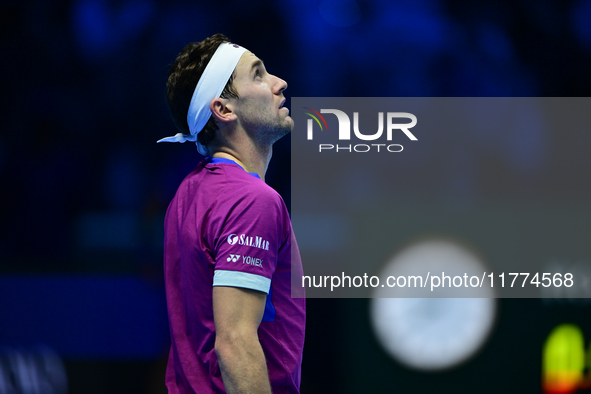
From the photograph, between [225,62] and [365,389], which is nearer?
[225,62]

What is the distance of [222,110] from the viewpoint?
1.36m

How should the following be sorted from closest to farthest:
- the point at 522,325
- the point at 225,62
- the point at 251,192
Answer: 1. the point at 251,192
2. the point at 225,62
3. the point at 522,325

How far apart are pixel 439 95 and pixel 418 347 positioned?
4.04 feet

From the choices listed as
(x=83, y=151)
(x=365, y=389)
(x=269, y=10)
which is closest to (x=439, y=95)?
(x=269, y=10)

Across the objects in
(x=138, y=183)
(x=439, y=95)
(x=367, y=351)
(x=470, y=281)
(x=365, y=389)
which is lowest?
(x=365, y=389)

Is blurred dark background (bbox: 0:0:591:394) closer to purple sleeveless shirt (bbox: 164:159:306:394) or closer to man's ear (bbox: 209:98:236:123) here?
man's ear (bbox: 209:98:236:123)

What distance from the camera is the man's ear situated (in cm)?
134

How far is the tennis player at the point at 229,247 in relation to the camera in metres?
1.05

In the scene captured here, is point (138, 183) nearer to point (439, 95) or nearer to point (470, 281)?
point (439, 95)

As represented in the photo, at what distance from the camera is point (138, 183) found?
2.59m

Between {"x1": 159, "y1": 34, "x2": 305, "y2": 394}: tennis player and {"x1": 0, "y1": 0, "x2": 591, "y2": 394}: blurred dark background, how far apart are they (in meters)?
1.20

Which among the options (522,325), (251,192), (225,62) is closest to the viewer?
(251,192)

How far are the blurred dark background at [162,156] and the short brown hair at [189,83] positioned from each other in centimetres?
116

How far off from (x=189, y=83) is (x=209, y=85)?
7 cm
